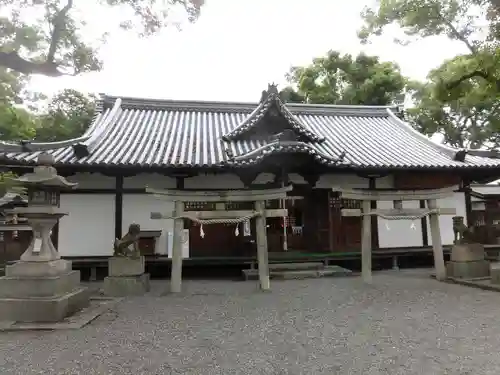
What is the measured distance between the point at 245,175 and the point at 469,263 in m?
7.23

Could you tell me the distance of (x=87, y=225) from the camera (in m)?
12.2

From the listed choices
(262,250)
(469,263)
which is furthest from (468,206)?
(262,250)

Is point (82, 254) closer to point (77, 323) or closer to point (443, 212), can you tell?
point (77, 323)

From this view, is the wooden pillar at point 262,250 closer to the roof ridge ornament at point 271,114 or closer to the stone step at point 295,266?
the stone step at point 295,266

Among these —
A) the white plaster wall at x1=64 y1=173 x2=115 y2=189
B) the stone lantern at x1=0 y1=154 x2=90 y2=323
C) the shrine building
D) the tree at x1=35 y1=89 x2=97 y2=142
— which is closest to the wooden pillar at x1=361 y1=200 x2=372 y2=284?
the shrine building

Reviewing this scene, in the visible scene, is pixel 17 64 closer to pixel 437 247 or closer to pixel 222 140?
pixel 222 140

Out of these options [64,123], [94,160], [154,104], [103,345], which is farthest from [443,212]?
[64,123]

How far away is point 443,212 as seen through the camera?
11.0m

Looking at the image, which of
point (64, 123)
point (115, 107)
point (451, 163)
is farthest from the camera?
point (64, 123)

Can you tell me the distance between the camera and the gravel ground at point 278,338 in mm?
4473

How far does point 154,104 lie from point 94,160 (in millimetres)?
7289

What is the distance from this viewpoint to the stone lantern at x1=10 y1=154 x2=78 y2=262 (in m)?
7.10

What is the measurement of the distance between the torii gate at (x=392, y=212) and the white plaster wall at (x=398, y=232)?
266cm

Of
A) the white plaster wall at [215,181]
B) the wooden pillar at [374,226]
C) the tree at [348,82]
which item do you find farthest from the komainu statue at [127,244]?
the tree at [348,82]
